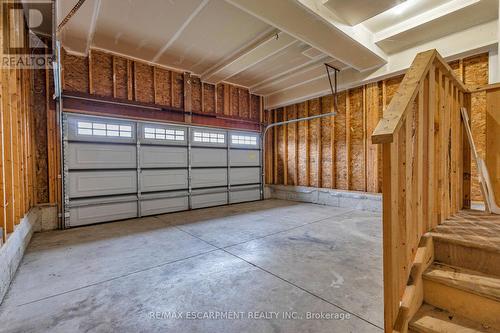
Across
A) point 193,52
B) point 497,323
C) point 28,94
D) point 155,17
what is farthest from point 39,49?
point 497,323

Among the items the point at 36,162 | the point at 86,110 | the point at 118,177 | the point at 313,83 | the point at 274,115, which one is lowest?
the point at 118,177

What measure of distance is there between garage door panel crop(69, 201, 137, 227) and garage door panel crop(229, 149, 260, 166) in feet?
9.46

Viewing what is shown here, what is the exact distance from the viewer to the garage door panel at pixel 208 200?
595 cm

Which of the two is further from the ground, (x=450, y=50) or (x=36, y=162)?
(x=450, y=50)

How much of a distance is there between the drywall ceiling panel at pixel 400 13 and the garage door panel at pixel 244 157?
4285mm

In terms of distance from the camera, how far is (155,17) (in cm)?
361

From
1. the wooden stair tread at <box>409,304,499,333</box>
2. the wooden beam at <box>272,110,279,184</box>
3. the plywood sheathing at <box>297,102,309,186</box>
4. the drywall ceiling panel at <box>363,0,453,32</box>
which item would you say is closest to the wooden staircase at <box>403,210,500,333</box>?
the wooden stair tread at <box>409,304,499,333</box>

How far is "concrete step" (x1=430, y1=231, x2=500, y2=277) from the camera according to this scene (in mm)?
1356

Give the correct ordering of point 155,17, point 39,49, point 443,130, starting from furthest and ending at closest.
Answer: point 39,49
point 155,17
point 443,130

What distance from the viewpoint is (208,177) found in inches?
244

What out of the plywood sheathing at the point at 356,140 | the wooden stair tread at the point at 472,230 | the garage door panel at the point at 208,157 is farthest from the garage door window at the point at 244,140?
the wooden stair tread at the point at 472,230

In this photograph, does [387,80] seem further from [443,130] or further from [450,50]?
[443,130]

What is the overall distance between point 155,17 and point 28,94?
2501mm

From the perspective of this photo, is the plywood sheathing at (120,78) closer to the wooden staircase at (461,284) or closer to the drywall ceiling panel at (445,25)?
the drywall ceiling panel at (445,25)
